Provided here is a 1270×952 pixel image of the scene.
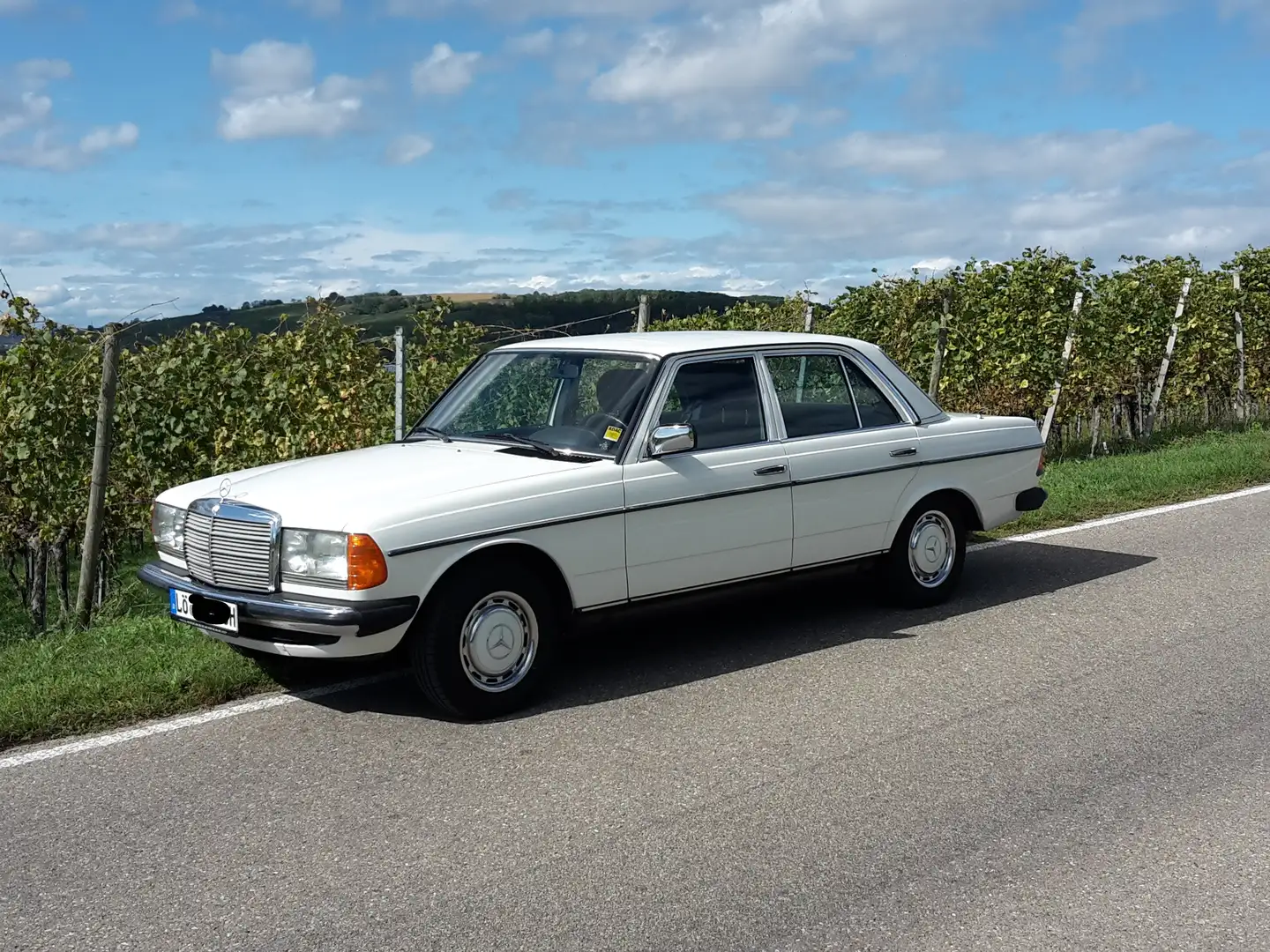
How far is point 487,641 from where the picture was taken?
5.68 m

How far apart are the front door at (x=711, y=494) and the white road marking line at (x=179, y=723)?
1.47 m

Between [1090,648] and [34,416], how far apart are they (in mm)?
7722

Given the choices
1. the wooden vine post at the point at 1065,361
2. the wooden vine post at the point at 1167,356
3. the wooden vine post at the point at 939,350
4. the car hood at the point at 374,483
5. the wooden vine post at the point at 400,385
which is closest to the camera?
the car hood at the point at 374,483

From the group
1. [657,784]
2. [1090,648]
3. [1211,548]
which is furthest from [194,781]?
[1211,548]

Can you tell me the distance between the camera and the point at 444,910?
388cm

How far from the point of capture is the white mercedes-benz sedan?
5.48m

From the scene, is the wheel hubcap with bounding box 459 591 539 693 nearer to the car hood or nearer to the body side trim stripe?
the body side trim stripe

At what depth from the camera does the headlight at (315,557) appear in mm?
5363

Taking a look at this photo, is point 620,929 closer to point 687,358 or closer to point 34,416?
point 687,358

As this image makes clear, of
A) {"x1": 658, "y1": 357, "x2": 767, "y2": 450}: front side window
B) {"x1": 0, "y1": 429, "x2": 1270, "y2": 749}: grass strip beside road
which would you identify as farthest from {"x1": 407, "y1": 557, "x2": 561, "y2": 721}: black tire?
{"x1": 658, "y1": 357, "x2": 767, "y2": 450}: front side window

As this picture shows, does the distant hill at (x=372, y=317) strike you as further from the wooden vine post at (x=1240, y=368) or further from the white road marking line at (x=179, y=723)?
the wooden vine post at (x=1240, y=368)

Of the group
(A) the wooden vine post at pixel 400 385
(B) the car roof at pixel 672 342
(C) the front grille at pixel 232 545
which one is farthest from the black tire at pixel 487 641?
(A) the wooden vine post at pixel 400 385

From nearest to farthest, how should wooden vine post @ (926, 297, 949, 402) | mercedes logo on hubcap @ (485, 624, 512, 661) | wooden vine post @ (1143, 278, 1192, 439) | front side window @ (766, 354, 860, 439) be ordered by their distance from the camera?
mercedes logo on hubcap @ (485, 624, 512, 661) → front side window @ (766, 354, 860, 439) → wooden vine post @ (926, 297, 949, 402) → wooden vine post @ (1143, 278, 1192, 439)

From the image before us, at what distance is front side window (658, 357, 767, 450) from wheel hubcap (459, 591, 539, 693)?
123cm
